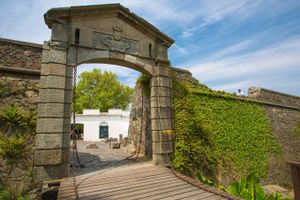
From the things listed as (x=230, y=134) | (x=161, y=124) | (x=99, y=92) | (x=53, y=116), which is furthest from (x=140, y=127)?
(x=99, y=92)

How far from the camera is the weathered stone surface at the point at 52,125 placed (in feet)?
15.9

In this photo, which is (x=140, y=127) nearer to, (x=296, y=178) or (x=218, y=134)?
(x=218, y=134)

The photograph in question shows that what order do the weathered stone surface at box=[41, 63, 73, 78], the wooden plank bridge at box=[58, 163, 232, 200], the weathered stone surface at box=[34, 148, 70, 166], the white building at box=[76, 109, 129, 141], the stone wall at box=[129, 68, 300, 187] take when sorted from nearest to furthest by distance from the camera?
the wooden plank bridge at box=[58, 163, 232, 200]
the weathered stone surface at box=[34, 148, 70, 166]
the weathered stone surface at box=[41, 63, 73, 78]
the stone wall at box=[129, 68, 300, 187]
the white building at box=[76, 109, 129, 141]

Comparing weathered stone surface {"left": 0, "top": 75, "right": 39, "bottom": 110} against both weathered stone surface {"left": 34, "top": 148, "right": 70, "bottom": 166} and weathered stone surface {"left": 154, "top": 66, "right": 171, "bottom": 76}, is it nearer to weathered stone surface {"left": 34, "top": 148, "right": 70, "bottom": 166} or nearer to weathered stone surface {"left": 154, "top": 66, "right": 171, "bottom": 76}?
weathered stone surface {"left": 34, "top": 148, "right": 70, "bottom": 166}

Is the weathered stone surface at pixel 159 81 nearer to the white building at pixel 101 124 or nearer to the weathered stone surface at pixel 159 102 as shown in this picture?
the weathered stone surface at pixel 159 102

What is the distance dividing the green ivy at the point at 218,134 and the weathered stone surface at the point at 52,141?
3.34m

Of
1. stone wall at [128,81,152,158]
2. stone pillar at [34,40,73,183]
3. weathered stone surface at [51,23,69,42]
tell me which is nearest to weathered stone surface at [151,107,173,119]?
stone wall at [128,81,152,158]

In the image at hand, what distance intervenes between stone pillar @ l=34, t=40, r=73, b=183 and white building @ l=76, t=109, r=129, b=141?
17930 millimetres

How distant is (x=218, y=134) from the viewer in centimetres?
802

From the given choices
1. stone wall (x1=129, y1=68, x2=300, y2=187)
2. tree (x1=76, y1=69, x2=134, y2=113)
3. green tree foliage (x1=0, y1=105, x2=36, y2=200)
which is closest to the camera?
green tree foliage (x1=0, y1=105, x2=36, y2=200)

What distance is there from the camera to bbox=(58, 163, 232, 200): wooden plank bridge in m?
3.78

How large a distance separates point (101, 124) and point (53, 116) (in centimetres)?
1845

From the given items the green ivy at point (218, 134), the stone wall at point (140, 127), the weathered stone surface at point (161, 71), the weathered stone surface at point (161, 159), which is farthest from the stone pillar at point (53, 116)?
the stone wall at point (140, 127)

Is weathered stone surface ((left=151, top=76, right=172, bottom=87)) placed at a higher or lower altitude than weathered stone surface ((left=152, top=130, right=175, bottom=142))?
higher
